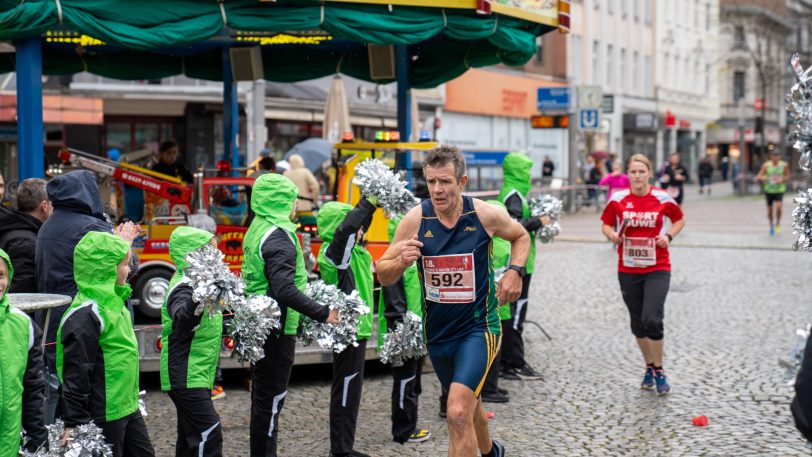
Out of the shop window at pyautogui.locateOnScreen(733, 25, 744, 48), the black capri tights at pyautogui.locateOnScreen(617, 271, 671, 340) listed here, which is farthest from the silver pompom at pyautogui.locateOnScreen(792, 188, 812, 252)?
the shop window at pyautogui.locateOnScreen(733, 25, 744, 48)

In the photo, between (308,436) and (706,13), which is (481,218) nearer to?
(308,436)

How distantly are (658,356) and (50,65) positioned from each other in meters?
9.10

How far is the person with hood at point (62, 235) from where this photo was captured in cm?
644

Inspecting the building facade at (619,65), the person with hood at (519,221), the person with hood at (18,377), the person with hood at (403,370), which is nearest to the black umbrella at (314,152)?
the person with hood at (519,221)

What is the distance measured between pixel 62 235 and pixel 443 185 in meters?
2.19

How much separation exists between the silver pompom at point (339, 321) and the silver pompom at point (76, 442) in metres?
1.75

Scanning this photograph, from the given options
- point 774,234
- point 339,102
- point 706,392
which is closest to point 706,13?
point 774,234

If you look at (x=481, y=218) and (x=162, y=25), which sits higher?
(x=162, y=25)

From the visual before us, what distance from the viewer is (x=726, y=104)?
72250mm

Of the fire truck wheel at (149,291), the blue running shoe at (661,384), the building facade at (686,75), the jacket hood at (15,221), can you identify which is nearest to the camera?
the jacket hood at (15,221)

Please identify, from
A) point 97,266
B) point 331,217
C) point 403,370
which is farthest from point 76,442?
point 403,370

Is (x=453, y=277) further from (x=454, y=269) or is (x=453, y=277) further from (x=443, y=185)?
(x=443, y=185)

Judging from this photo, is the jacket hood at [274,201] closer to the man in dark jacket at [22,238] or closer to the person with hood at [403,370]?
the person with hood at [403,370]

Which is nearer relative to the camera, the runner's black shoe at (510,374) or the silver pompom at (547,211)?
the runner's black shoe at (510,374)
